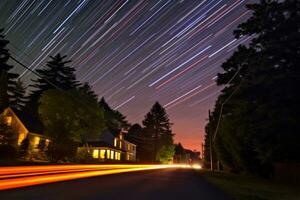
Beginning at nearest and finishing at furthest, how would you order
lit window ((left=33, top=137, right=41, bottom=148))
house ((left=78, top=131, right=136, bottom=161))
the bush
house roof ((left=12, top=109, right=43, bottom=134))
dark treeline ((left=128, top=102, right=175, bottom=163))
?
the bush
house roof ((left=12, top=109, right=43, bottom=134))
lit window ((left=33, top=137, right=41, bottom=148))
house ((left=78, top=131, right=136, bottom=161))
dark treeline ((left=128, top=102, right=175, bottom=163))

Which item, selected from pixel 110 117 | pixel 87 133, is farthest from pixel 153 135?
pixel 87 133

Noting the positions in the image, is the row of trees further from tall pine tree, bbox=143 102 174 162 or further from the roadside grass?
tall pine tree, bbox=143 102 174 162

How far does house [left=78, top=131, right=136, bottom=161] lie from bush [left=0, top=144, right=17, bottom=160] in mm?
21679

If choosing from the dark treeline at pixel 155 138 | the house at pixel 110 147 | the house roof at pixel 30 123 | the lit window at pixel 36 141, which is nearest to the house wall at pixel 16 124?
the house roof at pixel 30 123

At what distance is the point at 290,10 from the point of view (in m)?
24.9

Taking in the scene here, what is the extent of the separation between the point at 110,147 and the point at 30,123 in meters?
22.4

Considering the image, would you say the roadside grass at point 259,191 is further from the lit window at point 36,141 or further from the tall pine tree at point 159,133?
the tall pine tree at point 159,133

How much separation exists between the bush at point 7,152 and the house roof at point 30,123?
14.2 metres

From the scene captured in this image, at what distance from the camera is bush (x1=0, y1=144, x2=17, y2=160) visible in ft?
121

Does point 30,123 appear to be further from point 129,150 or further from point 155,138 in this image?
point 155,138

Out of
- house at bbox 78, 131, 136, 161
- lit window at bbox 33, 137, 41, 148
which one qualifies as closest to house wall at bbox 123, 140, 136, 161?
house at bbox 78, 131, 136, 161

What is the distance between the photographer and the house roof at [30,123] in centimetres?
5272

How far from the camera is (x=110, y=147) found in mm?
73188

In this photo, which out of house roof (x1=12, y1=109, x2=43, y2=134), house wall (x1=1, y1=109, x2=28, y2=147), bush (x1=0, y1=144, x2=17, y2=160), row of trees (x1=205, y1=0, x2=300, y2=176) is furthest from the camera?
house roof (x1=12, y1=109, x2=43, y2=134)
